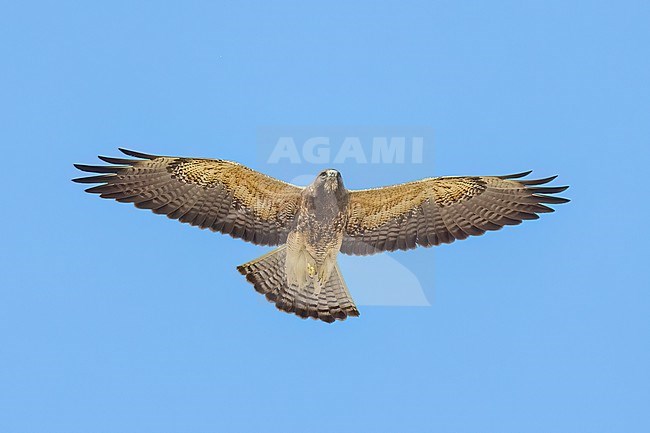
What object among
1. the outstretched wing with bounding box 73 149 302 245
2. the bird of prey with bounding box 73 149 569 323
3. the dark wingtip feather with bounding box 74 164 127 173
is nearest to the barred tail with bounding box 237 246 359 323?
the bird of prey with bounding box 73 149 569 323

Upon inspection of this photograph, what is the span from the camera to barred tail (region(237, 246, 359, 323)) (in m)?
17.1

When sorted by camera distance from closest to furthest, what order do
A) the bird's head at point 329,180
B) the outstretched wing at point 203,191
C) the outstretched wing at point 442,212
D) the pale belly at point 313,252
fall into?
the bird's head at point 329,180 < the outstretched wing at point 203,191 < the pale belly at point 313,252 < the outstretched wing at point 442,212

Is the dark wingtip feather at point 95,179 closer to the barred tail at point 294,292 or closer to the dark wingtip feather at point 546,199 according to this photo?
the barred tail at point 294,292

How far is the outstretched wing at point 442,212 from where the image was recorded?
17094mm

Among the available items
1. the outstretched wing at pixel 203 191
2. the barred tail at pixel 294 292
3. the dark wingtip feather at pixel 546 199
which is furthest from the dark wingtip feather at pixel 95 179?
the dark wingtip feather at pixel 546 199

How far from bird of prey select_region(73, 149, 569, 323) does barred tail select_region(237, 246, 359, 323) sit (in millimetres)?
13

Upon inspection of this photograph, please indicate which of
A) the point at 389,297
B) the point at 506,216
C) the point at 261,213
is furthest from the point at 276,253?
the point at 506,216

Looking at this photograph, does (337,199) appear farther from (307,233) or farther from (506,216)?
(506,216)

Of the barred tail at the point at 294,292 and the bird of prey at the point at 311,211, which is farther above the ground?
the bird of prey at the point at 311,211

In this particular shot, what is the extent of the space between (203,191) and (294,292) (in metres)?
1.81

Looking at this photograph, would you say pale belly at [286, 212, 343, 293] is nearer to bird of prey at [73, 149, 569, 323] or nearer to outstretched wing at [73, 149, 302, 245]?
bird of prey at [73, 149, 569, 323]

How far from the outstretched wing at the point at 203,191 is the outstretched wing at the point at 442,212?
1.02m

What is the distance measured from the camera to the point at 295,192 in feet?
55.4

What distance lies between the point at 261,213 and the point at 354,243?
1.33 meters
